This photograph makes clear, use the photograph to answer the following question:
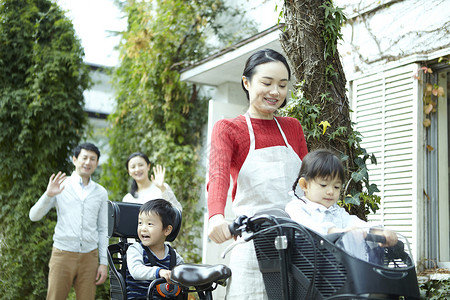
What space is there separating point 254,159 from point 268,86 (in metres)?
0.32

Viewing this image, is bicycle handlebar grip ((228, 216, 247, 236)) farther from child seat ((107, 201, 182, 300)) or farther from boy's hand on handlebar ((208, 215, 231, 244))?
child seat ((107, 201, 182, 300))

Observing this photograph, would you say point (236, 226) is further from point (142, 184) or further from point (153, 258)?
point (142, 184)

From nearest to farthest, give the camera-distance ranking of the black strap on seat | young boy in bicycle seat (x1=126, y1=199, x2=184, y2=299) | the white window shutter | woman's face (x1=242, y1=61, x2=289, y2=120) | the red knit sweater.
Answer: the red knit sweater → woman's face (x1=242, y1=61, x2=289, y2=120) → young boy in bicycle seat (x1=126, y1=199, x2=184, y2=299) → the black strap on seat → the white window shutter

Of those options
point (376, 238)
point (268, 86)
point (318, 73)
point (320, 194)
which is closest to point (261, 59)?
point (268, 86)

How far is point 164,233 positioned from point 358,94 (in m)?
3.16

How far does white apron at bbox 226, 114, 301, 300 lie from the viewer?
2.30m

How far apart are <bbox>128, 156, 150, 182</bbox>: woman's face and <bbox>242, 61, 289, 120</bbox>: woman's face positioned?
347 cm

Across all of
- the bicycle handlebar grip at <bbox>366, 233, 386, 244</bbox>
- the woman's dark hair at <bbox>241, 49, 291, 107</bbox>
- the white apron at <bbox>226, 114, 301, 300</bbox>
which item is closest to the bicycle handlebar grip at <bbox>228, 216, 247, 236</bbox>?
the white apron at <bbox>226, 114, 301, 300</bbox>

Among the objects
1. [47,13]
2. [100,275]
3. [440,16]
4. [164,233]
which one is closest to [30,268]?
[100,275]

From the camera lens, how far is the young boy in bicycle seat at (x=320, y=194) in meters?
2.12

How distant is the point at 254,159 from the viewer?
2.43m

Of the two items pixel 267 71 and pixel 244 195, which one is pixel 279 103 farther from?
pixel 244 195

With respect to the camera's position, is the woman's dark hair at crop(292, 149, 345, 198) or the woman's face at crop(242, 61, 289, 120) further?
the woman's face at crop(242, 61, 289, 120)

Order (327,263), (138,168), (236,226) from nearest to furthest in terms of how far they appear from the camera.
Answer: (327,263) → (236,226) → (138,168)
